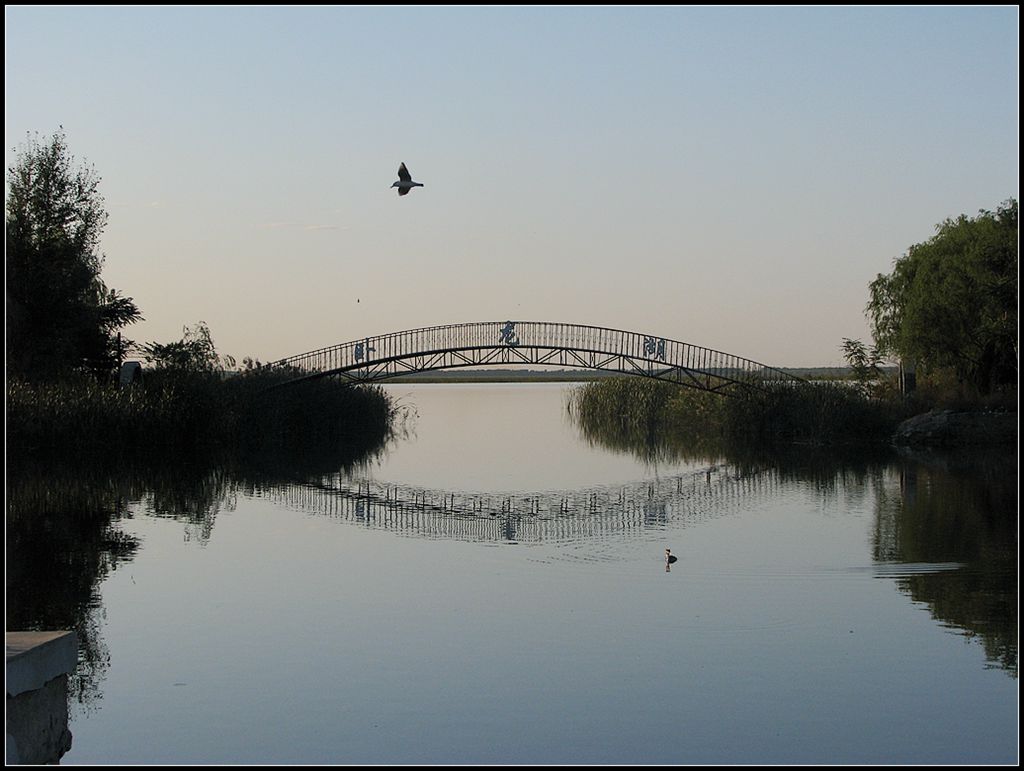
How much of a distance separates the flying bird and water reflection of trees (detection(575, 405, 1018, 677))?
9.78 metres

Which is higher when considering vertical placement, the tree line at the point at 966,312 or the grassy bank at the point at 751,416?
the tree line at the point at 966,312

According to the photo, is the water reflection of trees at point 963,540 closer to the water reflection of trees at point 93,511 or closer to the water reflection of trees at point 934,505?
the water reflection of trees at point 934,505

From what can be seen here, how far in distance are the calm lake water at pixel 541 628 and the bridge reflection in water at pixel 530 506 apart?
0.16 meters

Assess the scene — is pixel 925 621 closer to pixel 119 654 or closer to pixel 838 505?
pixel 119 654

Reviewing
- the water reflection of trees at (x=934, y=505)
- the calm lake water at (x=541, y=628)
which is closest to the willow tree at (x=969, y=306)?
the water reflection of trees at (x=934, y=505)

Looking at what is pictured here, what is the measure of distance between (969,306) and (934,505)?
69.6 ft

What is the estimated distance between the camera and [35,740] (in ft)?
28.2

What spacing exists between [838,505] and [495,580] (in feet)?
31.7

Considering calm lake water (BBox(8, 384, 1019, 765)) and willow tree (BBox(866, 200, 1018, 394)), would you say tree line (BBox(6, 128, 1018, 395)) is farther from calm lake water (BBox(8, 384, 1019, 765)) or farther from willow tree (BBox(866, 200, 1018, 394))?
calm lake water (BBox(8, 384, 1019, 765))

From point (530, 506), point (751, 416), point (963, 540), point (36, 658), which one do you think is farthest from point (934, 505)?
point (751, 416)

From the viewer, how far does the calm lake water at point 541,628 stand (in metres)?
9.41

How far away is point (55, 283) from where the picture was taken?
41.8m

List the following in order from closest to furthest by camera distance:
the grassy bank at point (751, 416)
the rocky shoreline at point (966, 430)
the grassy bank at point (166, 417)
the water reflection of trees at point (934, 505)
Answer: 1. the water reflection of trees at point (934, 505)
2. the grassy bank at point (166, 417)
3. the rocky shoreline at point (966, 430)
4. the grassy bank at point (751, 416)

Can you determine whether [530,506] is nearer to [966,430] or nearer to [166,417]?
[166,417]
